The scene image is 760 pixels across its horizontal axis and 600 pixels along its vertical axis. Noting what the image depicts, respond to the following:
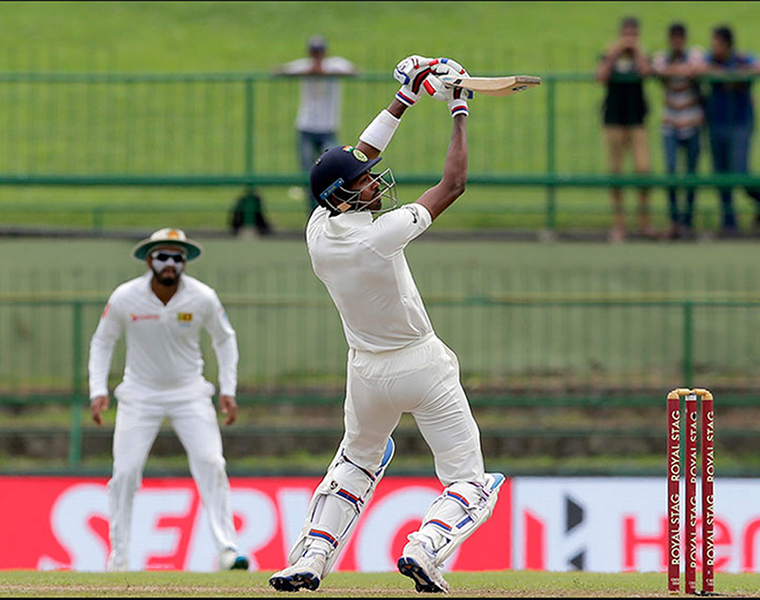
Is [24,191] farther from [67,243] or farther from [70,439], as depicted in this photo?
[70,439]

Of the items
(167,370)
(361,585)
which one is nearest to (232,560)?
(167,370)

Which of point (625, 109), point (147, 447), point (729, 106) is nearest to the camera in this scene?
point (147, 447)

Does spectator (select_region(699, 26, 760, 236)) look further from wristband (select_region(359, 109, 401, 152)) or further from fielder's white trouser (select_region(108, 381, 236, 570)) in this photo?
wristband (select_region(359, 109, 401, 152))

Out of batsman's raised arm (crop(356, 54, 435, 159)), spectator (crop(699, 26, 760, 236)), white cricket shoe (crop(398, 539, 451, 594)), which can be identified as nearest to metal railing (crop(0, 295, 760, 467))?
spectator (crop(699, 26, 760, 236))

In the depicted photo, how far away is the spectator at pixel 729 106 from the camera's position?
45.9ft

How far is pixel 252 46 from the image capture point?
2470 cm

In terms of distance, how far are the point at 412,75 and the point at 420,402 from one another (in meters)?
1.51

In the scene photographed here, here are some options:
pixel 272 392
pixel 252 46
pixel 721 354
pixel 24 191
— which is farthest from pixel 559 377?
pixel 252 46

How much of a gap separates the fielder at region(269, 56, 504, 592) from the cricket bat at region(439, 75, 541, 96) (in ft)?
0.20

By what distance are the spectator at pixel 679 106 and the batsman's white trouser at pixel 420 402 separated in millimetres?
8048

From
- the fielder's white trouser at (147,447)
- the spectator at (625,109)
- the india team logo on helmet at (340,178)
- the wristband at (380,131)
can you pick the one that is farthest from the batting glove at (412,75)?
the spectator at (625,109)

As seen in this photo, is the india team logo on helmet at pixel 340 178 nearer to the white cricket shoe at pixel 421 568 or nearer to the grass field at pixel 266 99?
the white cricket shoe at pixel 421 568

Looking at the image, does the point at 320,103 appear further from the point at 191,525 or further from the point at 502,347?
the point at 191,525

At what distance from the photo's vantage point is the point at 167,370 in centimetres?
995
